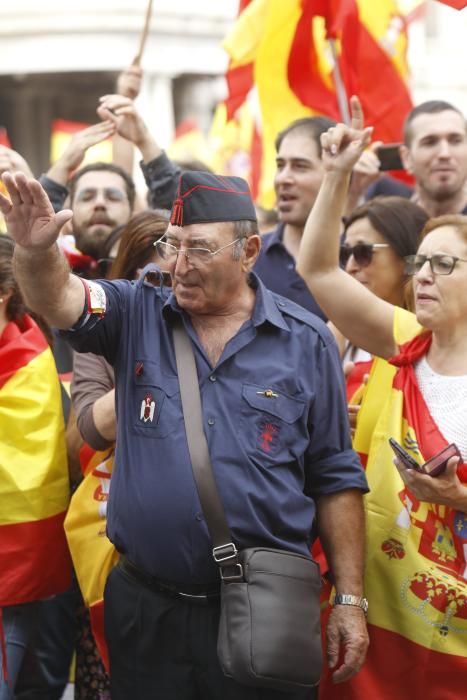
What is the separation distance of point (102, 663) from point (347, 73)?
417 centimetres

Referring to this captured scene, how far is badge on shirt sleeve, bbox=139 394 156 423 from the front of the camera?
11.6 ft

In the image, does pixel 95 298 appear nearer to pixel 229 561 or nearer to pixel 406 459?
pixel 229 561

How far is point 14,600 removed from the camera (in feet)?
13.7

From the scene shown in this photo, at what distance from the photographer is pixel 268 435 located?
11.5ft

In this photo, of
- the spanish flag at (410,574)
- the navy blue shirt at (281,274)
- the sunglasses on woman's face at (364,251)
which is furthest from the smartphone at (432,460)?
the navy blue shirt at (281,274)

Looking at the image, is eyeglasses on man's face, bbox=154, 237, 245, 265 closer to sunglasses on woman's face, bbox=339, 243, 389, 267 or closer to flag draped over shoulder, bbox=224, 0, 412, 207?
sunglasses on woman's face, bbox=339, 243, 389, 267

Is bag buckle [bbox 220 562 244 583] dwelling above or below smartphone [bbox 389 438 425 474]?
below

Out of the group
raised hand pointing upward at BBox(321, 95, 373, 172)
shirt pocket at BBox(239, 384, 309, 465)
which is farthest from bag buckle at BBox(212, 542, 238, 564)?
raised hand pointing upward at BBox(321, 95, 373, 172)

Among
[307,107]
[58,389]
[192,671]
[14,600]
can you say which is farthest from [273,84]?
[192,671]

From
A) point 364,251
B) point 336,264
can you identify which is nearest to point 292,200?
point 364,251

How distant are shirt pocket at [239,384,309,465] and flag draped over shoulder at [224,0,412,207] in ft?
13.7

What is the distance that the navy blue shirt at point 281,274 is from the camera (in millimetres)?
5301

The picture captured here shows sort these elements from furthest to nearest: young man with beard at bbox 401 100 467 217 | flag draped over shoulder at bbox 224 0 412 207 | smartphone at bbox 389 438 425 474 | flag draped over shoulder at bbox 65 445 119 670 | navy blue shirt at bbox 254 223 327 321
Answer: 1. flag draped over shoulder at bbox 224 0 412 207
2. young man with beard at bbox 401 100 467 217
3. navy blue shirt at bbox 254 223 327 321
4. flag draped over shoulder at bbox 65 445 119 670
5. smartphone at bbox 389 438 425 474

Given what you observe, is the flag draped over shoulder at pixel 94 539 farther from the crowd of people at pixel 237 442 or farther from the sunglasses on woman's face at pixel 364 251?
the sunglasses on woman's face at pixel 364 251
